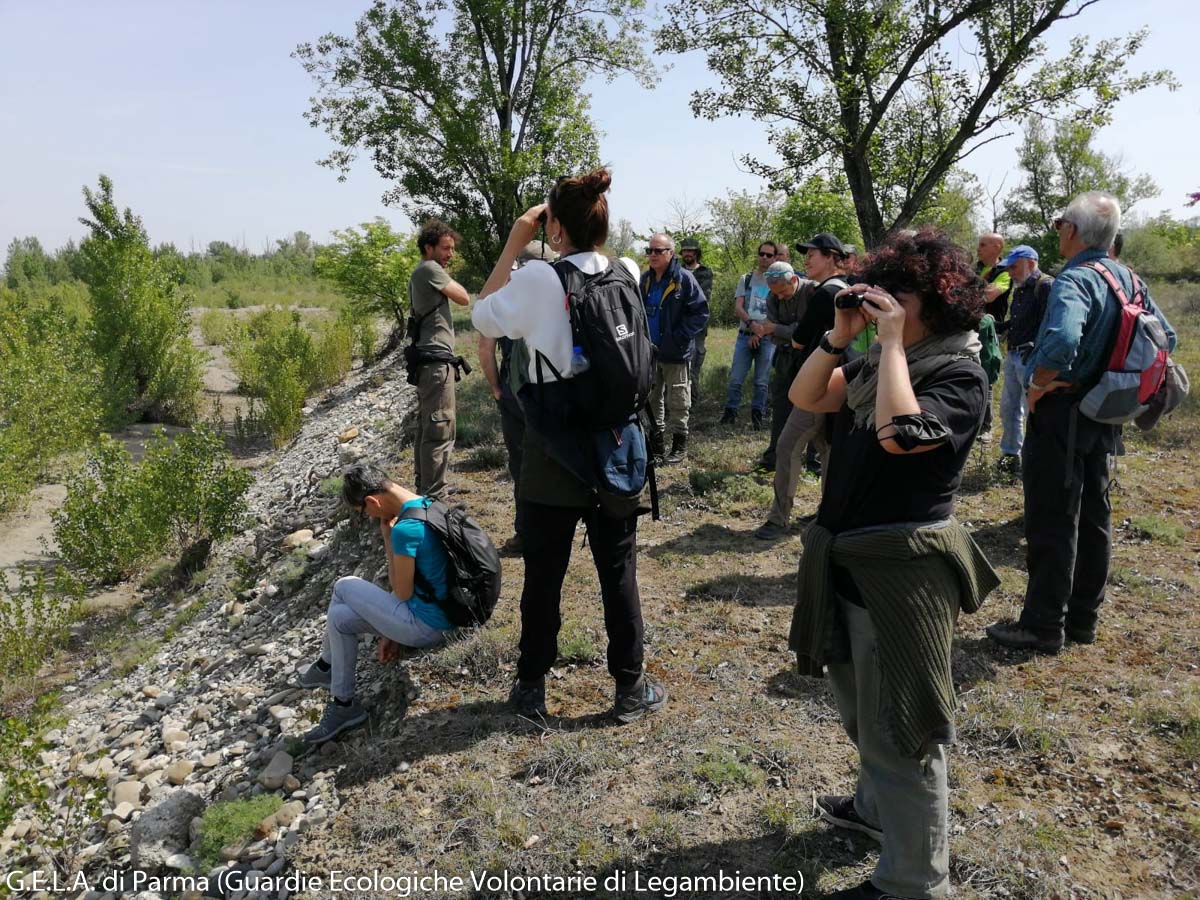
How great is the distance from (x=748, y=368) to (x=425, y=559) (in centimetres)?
566

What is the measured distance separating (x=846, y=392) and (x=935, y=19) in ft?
29.4

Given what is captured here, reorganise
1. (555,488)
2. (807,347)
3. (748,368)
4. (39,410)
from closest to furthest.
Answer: (555,488), (807,347), (748,368), (39,410)

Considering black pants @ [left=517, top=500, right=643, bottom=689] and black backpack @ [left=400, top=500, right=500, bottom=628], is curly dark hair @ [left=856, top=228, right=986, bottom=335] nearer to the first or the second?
black pants @ [left=517, top=500, right=643, bottom=689]

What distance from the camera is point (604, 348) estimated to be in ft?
9.66

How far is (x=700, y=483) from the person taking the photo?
6.75 meters

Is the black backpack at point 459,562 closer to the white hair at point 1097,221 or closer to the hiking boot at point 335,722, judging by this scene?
the hiking boot at point 335,722

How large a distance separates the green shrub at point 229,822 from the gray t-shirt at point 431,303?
10.7 feet

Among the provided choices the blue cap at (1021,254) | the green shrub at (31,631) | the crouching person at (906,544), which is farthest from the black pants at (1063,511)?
the green shrub at (31,631)

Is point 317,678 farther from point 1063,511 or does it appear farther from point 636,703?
point 1063,511

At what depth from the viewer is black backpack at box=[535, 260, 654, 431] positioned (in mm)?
2945

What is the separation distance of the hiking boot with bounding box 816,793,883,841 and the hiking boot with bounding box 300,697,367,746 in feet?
6.63

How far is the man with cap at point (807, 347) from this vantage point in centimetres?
442

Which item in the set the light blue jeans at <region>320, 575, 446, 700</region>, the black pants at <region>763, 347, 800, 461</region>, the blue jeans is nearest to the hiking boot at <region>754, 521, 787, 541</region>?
the black pants at <region>763, 347, 800, 461</region>

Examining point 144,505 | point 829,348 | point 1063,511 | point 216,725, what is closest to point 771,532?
point 1063,511
